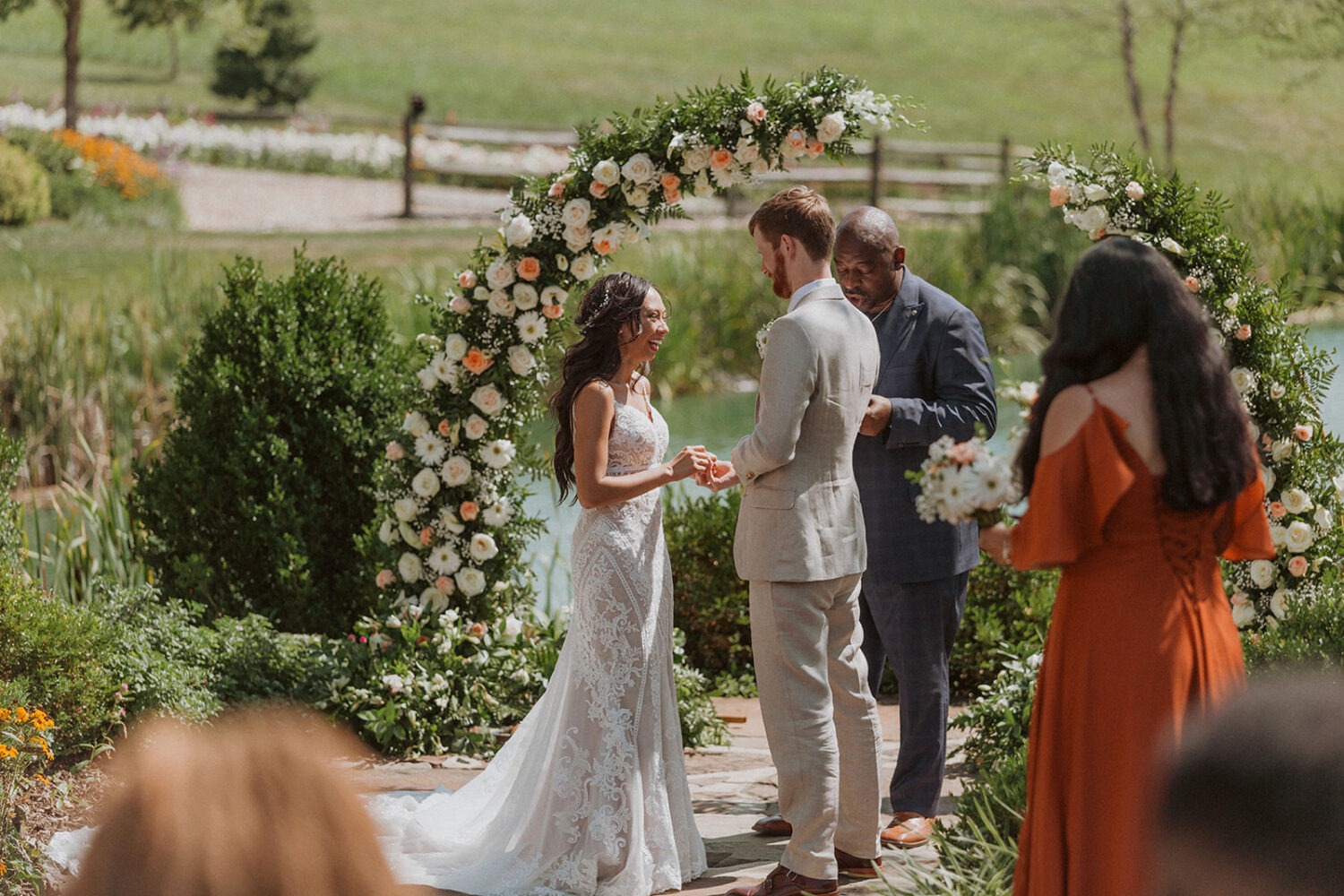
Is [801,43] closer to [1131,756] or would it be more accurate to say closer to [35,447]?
[35,447]

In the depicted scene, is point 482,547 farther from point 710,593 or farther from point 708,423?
point 708,423

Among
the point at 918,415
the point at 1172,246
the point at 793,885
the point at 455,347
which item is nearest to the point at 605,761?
the point at 793,885

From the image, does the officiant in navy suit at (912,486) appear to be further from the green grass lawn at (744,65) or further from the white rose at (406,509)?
the green grass lawn at (744,65)

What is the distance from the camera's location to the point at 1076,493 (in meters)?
2.93

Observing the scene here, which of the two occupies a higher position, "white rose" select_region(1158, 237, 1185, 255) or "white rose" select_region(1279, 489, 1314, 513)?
"white rose" select_region(1158, 237, 1185, 255)

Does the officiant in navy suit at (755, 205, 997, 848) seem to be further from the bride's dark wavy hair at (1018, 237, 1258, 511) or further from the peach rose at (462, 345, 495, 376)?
the peach rose at (462, 345, 495, 376)

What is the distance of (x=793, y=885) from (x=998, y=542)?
1371 mm

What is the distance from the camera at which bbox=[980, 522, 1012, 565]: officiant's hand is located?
3094mm

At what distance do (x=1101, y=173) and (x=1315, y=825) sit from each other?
14.6 feet

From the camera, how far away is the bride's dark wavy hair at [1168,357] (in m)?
2.86

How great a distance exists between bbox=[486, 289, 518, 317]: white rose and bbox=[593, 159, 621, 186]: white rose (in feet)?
1.92

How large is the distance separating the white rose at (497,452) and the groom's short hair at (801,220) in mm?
2092

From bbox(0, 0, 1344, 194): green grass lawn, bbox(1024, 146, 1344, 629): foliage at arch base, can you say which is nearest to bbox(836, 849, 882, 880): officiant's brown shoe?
bbox(1024, 146, 1344, 629): foliage at arch base

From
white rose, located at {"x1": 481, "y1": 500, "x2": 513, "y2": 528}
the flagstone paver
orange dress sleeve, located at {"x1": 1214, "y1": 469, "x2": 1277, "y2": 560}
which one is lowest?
the flagstone paver
